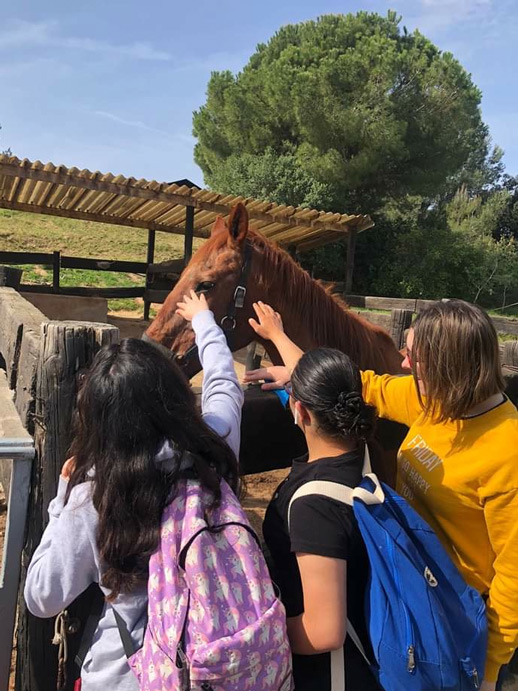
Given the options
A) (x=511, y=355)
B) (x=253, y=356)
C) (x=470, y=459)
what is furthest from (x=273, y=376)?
(x=253, y=356)

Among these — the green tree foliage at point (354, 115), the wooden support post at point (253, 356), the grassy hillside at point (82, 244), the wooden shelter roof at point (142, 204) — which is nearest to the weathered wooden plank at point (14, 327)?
the wooden support post at point (253, 356)

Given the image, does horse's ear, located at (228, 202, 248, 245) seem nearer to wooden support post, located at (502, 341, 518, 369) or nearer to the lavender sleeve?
the lavender sleeve

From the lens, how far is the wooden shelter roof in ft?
22.2

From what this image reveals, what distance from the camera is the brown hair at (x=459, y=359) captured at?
148 centimetres

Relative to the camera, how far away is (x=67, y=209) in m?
10.3

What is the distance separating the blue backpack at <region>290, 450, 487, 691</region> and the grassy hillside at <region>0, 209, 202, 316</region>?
1290 cm

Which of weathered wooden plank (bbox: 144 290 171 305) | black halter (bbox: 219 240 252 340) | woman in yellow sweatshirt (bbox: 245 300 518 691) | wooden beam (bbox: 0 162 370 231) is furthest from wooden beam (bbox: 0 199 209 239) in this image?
woman in yellow sweatshirt (bbox: 245 300 518 691)

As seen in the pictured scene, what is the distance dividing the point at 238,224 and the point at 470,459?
1.68m

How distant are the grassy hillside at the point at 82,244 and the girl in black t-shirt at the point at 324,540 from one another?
41.6 ft

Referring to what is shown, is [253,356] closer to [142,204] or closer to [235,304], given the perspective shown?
[235,304]

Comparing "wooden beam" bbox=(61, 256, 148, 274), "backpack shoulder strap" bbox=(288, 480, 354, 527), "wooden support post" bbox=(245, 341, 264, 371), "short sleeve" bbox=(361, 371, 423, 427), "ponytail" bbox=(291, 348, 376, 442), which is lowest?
"wooden support post" bbox=(245, 341, 264, 371)

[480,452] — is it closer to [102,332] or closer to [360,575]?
[360,575]

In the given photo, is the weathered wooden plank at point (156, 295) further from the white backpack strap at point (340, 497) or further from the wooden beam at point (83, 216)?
the white backpack strap at point (340, 497)

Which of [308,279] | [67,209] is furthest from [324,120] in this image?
[308,279]
